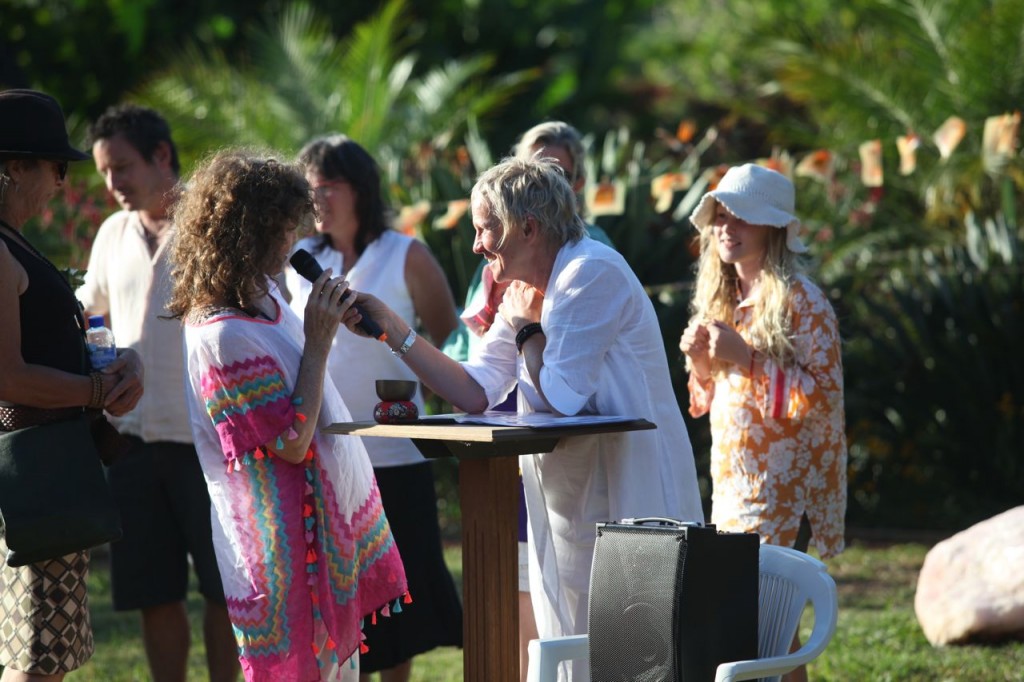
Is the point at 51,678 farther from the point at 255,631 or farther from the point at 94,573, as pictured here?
the point at 94,573

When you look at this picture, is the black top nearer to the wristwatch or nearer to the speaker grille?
the wristwatch

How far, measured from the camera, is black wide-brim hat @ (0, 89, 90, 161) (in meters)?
3.55

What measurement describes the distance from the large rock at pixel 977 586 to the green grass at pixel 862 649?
8 cm

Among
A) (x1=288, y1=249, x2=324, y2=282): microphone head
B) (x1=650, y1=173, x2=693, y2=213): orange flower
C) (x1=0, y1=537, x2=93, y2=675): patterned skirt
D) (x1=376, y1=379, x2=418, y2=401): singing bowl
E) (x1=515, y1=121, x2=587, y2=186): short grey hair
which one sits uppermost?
(x1=650, y1=173, x2=693, y2=213): orange flower

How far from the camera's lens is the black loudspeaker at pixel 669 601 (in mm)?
3018

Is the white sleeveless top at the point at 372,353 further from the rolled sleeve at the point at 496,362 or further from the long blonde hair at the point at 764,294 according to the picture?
the long blonde hair at the point at 764,294

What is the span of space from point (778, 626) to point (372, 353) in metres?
1.86

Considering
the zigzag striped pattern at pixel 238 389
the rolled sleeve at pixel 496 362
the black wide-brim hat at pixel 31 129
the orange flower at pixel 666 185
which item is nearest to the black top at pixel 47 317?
the black wide-brim hat at pixel 31 129

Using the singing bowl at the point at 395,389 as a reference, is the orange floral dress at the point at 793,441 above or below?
below

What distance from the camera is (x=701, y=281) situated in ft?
14.9

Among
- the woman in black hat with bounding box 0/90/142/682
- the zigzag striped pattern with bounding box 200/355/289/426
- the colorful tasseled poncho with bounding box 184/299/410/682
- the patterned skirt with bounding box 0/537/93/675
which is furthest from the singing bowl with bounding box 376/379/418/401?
the patterned skirt with bounding box 0/537/93/675

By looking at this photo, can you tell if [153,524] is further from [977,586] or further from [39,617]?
[977,586]

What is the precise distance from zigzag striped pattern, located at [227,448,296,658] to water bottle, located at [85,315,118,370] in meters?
0.52

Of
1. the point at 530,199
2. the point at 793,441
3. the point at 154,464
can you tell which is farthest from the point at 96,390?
the point at 793,441
